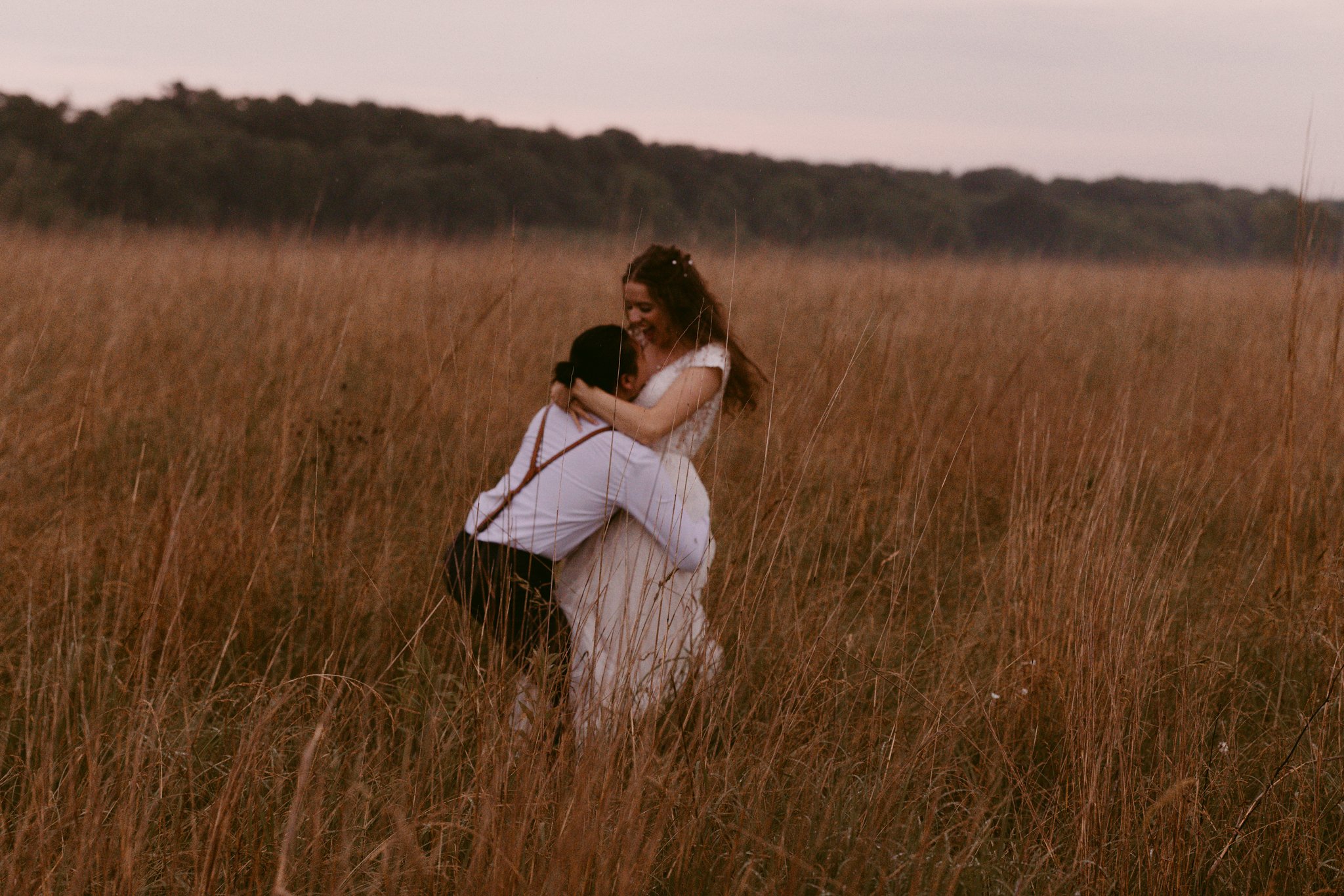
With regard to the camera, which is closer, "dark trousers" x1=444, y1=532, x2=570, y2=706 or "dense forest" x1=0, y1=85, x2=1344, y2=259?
"dark trousers" x1=444, y1=532, x2=570, y2=706

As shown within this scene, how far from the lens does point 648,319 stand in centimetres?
274

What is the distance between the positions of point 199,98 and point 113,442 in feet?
38.1

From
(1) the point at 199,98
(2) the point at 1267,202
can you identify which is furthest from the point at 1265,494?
(2) the point at 1267,202

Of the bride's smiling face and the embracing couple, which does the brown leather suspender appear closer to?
the embracing couple

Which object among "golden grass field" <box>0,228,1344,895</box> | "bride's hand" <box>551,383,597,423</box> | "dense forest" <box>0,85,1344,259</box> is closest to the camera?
"golden grass field" <box>0,228,1344,895</box>

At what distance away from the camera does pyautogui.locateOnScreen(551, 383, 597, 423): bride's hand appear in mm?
2377

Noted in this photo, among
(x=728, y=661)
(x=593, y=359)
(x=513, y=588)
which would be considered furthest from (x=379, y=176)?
(x=728, y=661)

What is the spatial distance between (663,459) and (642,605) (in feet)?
2.66

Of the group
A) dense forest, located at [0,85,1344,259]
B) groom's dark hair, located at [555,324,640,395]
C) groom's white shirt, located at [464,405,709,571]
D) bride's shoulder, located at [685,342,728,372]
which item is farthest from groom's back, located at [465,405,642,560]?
dense forest, located at [0,85,1344,259]

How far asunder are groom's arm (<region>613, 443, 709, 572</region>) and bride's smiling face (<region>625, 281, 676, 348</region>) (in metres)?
0.55

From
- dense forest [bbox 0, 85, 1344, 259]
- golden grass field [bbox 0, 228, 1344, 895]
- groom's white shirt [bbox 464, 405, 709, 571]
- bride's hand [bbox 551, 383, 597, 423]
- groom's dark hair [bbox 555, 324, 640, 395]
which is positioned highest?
dense forest [bbox 0, 85, 1344, 259]

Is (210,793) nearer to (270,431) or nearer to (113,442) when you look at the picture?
(270,431)

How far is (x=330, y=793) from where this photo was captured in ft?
5.60

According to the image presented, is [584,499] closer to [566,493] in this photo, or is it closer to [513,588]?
[566,493]
